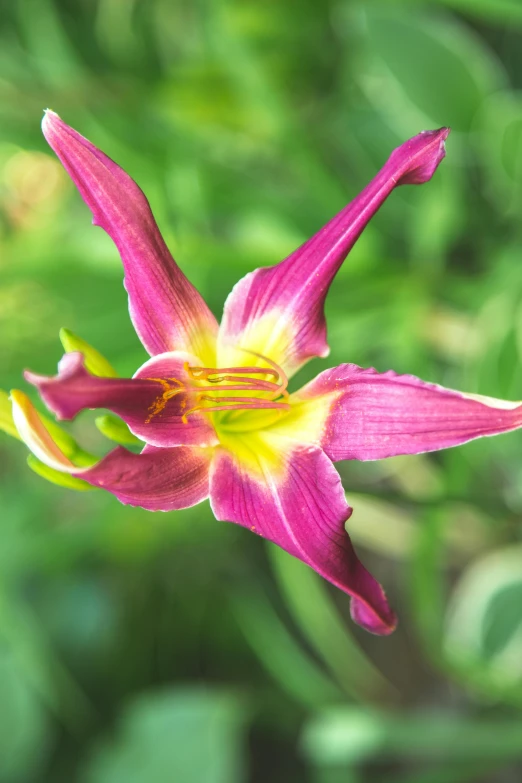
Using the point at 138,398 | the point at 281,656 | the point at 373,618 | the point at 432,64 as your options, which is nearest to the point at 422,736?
the point at 281,656

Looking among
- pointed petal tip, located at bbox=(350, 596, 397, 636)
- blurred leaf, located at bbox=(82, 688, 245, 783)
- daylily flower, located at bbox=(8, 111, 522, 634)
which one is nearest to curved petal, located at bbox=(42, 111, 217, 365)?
daylily flower, located at bbox=(8, 111, 522, 634)

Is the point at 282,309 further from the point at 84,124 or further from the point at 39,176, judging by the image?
the point at 39,176

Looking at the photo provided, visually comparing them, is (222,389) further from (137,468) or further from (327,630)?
(327,630)

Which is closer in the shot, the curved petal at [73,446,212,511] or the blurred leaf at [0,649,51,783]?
the curved petal at [73,446,212,511]

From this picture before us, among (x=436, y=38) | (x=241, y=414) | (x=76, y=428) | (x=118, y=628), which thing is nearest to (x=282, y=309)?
(x=241, y=414)

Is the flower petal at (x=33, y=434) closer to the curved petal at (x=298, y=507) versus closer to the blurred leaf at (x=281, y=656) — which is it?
the curved petal at (x=298, y=507)

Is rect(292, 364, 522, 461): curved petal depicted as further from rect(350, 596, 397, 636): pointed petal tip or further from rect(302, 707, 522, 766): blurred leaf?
rect(302, 707, 522, 766): blurred leaf

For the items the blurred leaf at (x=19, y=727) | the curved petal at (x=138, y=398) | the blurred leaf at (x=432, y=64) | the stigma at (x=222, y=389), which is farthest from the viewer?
the blurred leaf at (x=19, y=727)

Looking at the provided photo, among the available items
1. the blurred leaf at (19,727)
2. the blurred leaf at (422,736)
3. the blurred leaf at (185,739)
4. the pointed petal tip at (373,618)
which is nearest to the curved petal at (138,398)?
the pointed petal tip at (373,618)
